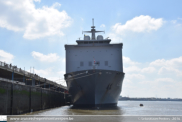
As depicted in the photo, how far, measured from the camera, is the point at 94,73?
2092 cm

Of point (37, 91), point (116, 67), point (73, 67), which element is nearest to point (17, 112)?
point (37, 91)

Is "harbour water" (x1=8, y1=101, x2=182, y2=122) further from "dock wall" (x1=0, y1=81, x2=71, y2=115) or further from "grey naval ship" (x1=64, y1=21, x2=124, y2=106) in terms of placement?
"grey naval ship" (x1=64, y1=21, x2=124, y2=106)

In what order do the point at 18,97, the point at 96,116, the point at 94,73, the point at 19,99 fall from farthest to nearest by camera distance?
1. the point at 94,73
2. the point at 19,99
3. the point at 18,97
4. the point at 96,116

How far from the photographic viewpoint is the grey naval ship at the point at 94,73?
69.7 ft

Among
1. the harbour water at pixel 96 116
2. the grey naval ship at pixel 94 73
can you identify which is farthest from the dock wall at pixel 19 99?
the grey naval ship at pixel 94 73

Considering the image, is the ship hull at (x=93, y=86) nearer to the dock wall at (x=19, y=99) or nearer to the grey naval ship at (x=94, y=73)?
the grey naval ship at (x=94, y=73)

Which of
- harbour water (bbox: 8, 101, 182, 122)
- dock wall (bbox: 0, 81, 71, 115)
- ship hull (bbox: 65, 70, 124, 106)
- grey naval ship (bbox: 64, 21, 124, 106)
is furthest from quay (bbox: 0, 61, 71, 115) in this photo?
ship hull (bbox: 65, 70, 124, 106)

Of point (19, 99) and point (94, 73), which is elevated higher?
point (94, 73)

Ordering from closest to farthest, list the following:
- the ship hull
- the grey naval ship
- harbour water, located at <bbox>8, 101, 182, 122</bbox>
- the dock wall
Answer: harbour water, located at <bbox>8, 101, 182, 122</bbox> → the dock wall → the ship hull → the grey naval ship

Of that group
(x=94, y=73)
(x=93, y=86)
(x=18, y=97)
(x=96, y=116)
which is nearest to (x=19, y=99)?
(x=18, y=97)

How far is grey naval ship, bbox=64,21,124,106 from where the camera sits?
21234 millimetres

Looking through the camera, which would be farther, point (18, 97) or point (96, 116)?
point (18, 97)

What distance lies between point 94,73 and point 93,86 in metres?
1.35

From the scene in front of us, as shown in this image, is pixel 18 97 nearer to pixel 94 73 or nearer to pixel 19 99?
pixel 19 99
